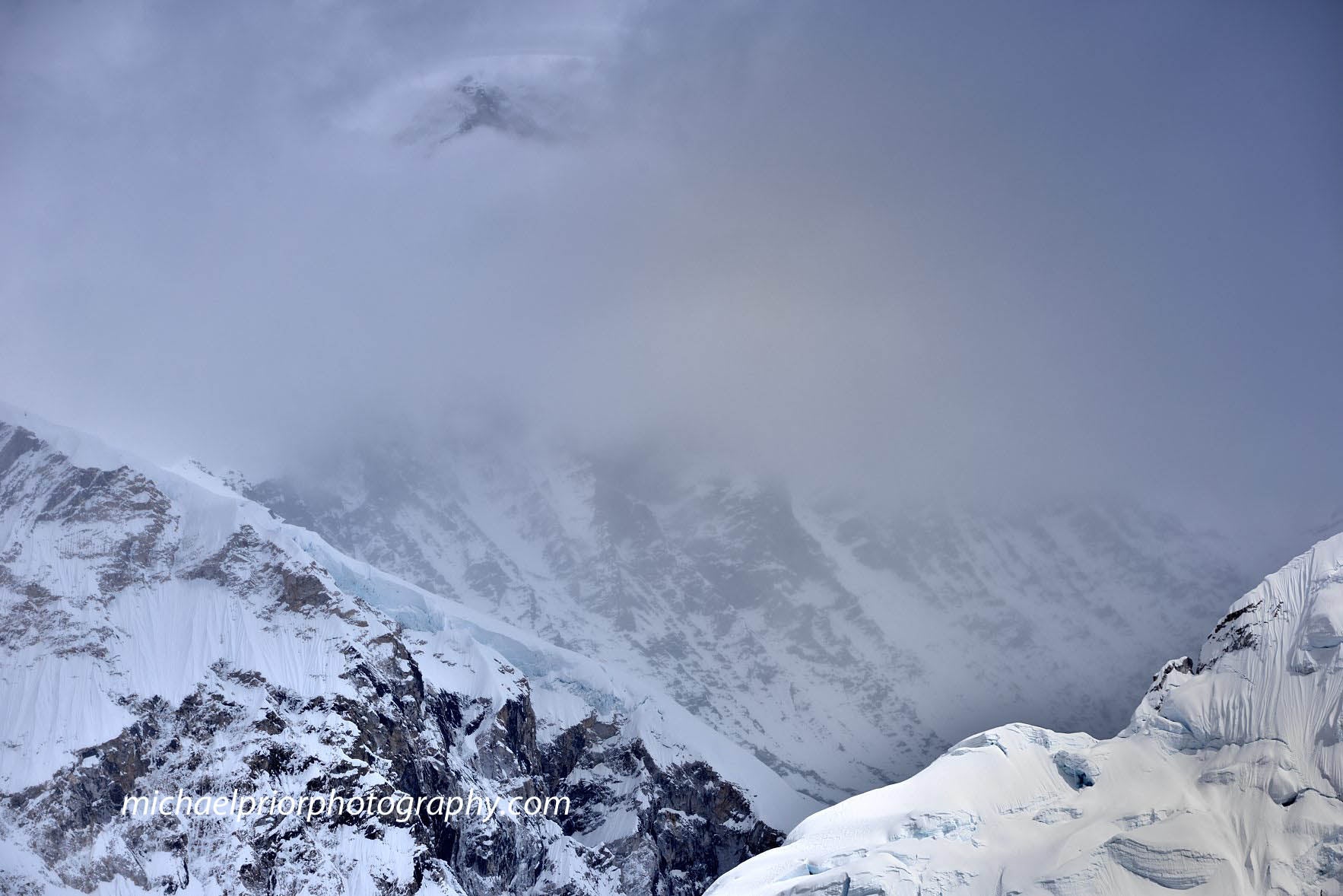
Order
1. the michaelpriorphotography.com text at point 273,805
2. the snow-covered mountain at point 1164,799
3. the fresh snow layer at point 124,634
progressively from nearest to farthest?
the snow-covered mountain at point 1164,799 → the michaelpriorphotography.com text at point 273,805 → the fresh snow layer at point 124,634

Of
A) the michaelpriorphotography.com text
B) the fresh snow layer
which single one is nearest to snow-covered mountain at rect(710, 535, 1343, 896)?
the michaelpriorphotography.com text

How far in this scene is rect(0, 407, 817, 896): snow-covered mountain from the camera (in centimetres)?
14125

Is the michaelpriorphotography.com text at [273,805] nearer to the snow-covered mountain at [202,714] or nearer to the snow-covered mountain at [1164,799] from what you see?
the snow-covered mountain at [202,714]

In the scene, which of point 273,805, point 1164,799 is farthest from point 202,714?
point 1164,799

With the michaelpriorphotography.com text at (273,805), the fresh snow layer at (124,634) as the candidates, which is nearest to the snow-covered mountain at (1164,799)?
the michaelpriorphotography.com text at (273,805)

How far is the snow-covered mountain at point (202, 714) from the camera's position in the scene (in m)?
141

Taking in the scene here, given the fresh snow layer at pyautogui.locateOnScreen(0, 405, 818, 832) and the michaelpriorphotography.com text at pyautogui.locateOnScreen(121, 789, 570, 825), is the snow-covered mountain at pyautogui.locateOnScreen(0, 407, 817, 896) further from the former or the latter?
the michaelpriorphotography.com text at pyautogui.locateOnScreen(121, 789, 570, 825)

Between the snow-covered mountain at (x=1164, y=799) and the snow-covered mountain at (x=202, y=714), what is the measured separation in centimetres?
10410

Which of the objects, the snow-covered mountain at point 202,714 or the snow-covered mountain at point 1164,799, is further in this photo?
the snow-covered mountain at point 202,714

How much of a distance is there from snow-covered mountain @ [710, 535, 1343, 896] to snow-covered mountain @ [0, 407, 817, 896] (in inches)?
4098

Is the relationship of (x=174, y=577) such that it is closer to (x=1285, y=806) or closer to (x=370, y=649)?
(x=370, y=649)

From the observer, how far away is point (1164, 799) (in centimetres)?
5125

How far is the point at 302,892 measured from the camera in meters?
144

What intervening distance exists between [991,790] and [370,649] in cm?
14413
